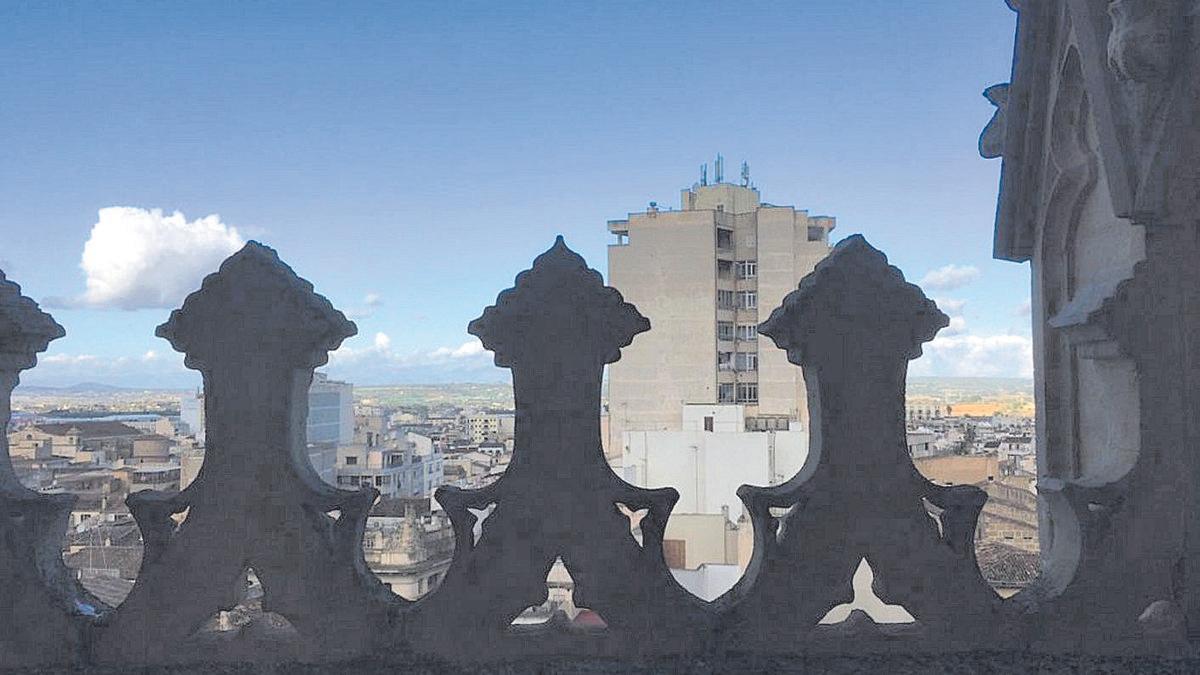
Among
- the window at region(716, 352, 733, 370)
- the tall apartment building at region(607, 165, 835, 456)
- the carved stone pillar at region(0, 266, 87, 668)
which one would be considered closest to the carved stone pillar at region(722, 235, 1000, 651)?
the carved stone pillar at region(0, 266, 87, 668)

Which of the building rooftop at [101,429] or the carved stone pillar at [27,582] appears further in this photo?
the building rooftop at [101,429]

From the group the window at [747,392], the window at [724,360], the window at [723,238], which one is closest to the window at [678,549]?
the window at [723,238]

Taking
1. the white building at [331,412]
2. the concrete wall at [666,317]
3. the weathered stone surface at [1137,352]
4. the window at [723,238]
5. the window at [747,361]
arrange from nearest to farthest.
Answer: the weathered stone surface at [1137,352]
the white building at [331,412]
the concrete wall at [666,317]
the window at [723,238]
the window at [747,361]

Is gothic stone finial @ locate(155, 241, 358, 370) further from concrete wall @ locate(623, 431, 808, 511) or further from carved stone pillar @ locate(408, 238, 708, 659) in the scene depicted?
concrete wall @ locate(623, 431, 808, 511)

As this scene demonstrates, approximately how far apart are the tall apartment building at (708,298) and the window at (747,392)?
0.17ft

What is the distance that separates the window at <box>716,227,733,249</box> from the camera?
29.1 metres

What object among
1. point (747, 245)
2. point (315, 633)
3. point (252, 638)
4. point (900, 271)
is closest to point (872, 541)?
point (900, 271)

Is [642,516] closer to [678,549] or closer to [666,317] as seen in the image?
[678,549]

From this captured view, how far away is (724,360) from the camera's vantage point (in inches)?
1374

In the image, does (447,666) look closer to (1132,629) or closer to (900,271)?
(900,271)

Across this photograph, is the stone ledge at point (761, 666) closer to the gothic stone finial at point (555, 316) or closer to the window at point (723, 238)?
the gothic stone finial at point (555, 316)

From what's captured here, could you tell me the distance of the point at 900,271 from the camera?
106 inches

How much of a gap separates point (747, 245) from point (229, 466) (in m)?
25.8

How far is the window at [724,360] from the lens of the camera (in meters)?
34.2
